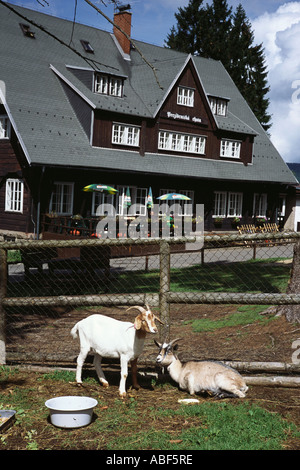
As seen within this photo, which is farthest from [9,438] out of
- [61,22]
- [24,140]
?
[61,22]

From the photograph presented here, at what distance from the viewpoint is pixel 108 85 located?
29000 millimetres

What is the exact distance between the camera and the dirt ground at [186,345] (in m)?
6.20

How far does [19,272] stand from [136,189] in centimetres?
1202

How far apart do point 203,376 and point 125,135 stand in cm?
2400

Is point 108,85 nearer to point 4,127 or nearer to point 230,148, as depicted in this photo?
point 4,127

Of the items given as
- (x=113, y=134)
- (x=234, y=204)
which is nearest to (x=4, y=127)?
(x=113, y=134)

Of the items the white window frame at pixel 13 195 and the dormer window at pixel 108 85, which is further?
the dormer window at pixel 108 85

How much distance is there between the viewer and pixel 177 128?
31.6m

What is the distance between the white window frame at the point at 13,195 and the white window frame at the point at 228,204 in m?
12.5

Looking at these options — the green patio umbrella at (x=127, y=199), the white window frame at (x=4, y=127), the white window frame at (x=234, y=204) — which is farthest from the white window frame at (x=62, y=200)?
the white window frame at (x=234, y=204)

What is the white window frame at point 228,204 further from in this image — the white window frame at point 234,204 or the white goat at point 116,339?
the white goat at point 116,339

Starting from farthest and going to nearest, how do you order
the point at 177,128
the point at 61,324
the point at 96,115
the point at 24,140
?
the point at 177,128
the point at 96,115
the point at 24,140
the point at 61,324

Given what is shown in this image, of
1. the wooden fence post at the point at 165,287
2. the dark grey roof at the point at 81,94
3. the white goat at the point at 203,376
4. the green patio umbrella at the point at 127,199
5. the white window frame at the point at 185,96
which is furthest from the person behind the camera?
the white window frame at the point at 185,96
